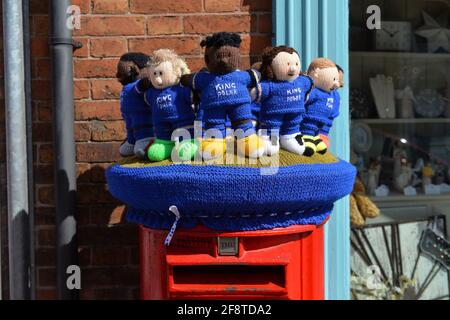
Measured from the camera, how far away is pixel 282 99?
78.7 inches

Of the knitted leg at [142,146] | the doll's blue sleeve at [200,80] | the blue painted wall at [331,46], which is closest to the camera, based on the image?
the doll's blue sleeve at [200,80]

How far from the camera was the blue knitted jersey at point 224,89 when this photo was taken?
1938 millimetres

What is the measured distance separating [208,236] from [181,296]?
0.23 meters

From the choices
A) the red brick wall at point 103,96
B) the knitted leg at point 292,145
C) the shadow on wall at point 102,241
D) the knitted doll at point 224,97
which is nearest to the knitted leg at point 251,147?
the knitted doll at point 224,97

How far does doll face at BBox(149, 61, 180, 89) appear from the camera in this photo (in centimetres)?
203

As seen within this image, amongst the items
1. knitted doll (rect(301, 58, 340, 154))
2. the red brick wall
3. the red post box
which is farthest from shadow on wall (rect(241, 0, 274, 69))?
the red post box

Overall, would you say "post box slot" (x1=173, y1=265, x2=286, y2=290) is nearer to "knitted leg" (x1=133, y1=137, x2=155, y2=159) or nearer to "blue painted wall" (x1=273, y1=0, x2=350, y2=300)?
"knitted leg" (x1=133, y1=137, x2=155, y2=159)

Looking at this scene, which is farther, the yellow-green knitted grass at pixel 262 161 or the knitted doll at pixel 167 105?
the knitted doll at pixel 167 105

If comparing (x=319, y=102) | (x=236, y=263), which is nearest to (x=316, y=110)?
(x=319, y=102)

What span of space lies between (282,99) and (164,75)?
15.9 inches

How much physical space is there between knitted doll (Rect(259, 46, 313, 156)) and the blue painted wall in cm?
70

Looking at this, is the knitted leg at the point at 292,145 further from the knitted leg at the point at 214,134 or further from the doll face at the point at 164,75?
the doll face at the point at 164,75

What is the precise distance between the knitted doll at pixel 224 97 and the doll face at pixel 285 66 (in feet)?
0.25
